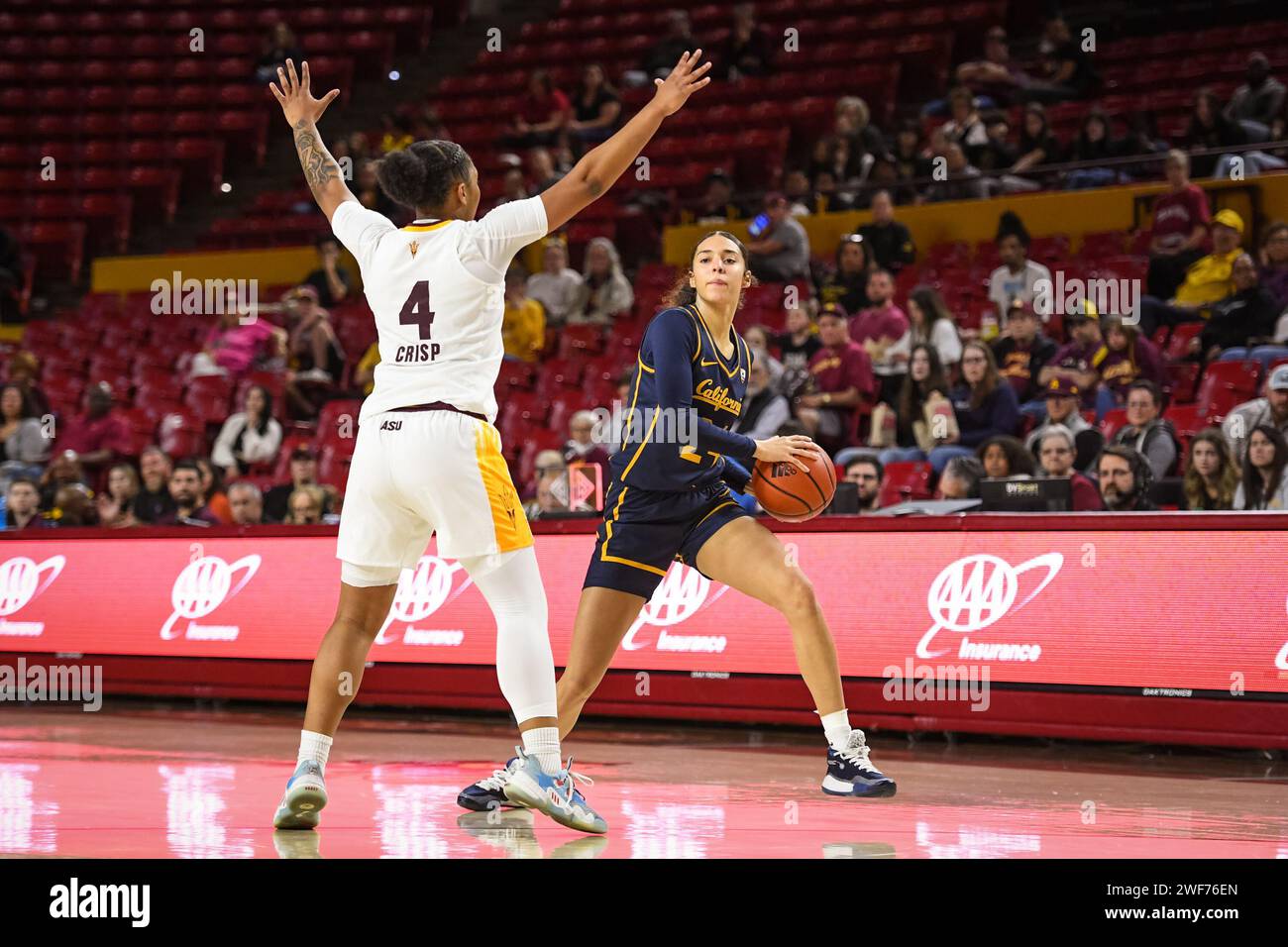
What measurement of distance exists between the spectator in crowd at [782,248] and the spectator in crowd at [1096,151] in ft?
8.79

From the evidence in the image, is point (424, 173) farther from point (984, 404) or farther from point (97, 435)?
point (97, 435)

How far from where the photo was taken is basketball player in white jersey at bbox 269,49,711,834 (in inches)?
195

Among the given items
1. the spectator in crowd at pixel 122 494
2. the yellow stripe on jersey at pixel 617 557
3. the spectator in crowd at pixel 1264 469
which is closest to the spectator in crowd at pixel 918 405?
the spectator in crowd at pixel 1264 469

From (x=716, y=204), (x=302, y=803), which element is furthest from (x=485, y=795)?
(x=716, y=204)

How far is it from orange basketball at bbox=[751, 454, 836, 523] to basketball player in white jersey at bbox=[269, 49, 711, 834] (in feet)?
3.79

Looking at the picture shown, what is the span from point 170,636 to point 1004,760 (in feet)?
18.6

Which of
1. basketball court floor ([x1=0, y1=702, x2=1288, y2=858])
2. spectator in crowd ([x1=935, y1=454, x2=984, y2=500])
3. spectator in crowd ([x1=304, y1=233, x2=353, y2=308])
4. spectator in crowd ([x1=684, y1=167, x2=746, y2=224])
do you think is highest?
spectator in crowd ([x1=684, y1=167, x2=746, y2=224])

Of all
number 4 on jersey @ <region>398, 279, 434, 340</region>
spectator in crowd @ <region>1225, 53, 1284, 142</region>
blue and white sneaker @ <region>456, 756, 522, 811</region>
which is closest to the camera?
number 4 on jersey @ <region>398, 279, 434, 340</region>

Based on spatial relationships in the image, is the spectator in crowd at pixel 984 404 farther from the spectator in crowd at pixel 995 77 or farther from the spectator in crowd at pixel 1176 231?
the spectator in crowd at pixel 995 77

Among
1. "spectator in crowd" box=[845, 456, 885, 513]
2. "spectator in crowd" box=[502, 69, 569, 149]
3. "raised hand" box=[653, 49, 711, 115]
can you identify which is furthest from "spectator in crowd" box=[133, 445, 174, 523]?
"raised hand" box=[653, 49, 711, 115]

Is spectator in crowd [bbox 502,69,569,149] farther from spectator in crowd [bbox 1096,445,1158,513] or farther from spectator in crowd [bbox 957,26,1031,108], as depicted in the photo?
spectator in crowd [bbox 1096,445,1158,513]

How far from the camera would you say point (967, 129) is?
1555 cm
